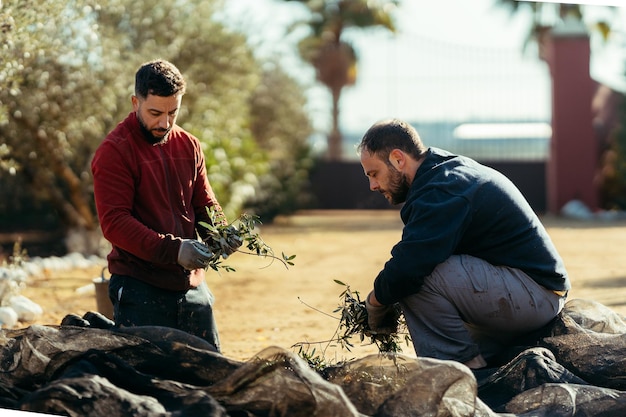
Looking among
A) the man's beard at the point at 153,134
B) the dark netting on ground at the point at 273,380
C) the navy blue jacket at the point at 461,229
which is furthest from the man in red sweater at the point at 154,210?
the navy blue jacket at the point at 461,229

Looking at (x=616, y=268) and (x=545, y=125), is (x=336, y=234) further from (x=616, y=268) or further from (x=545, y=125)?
(x=545, y=125)

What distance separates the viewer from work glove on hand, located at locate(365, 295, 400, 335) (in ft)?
15.9

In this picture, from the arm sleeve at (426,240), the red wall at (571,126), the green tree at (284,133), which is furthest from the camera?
the red wall at (571,126)

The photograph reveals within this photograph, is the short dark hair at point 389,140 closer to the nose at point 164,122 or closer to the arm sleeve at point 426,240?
the arm sleeve at point 426,240

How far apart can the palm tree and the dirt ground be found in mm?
13501

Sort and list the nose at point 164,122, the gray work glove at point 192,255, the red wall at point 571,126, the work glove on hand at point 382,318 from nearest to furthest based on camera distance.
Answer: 1. the gray work glove at point 192,255
2. the work glove on hand at point 382,318
3. the nose at point 164,122
4. the red wall at point 571,126

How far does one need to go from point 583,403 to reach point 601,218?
1887 centimetres

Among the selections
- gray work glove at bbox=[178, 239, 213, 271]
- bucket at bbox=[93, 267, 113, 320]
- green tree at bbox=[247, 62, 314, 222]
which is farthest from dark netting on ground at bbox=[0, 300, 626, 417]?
green tree at bbox=[247, 62, 314, 222]

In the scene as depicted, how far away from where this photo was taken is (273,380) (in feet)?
13.1

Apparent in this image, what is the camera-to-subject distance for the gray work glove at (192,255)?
4727mm

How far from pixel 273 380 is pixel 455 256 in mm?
1236

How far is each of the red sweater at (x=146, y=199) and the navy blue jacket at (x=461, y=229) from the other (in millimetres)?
1100

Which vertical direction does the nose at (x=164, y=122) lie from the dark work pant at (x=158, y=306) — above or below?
above

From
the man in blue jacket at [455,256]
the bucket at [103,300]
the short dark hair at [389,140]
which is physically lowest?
the bucket at [103,300]
